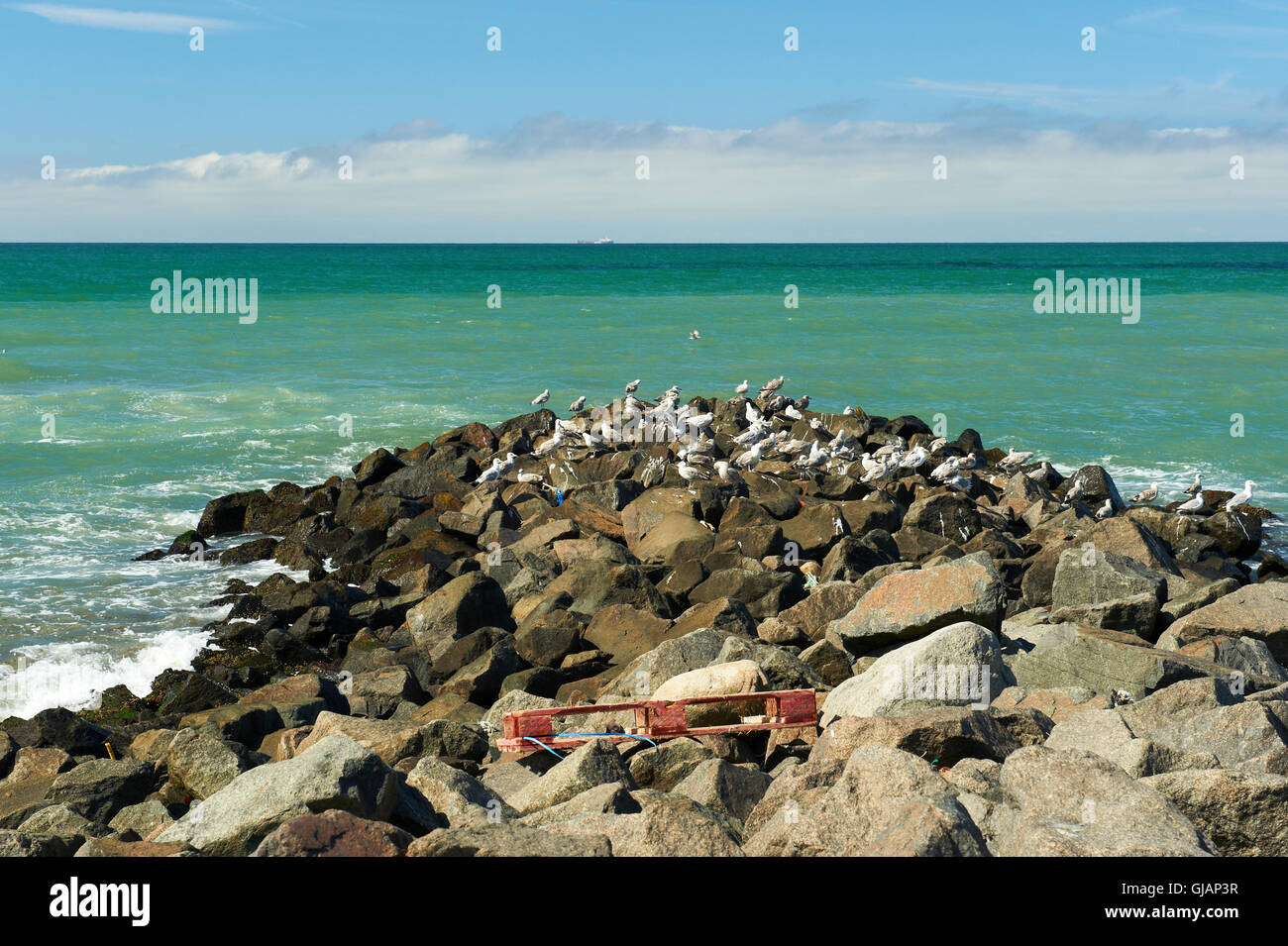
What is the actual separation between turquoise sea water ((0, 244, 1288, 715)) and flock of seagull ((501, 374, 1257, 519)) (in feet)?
10.9

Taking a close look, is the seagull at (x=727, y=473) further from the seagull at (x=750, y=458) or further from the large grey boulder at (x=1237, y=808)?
the large grey boulder at (x=1237, y=808)

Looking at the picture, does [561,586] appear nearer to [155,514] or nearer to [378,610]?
[378,610]

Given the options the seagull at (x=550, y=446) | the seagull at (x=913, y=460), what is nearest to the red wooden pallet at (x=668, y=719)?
the seagull at (x=913, y=460)

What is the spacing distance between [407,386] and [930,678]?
84.4ft

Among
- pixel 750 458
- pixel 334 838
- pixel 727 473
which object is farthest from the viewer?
pixel 750 458

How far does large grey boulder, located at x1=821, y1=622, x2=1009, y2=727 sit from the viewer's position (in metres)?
7.30

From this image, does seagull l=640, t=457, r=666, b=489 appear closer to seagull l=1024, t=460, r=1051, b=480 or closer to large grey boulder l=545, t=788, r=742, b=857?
seagull l=1024, t=460, r=1051, b=480

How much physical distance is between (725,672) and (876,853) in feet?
8.96

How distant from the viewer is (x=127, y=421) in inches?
992

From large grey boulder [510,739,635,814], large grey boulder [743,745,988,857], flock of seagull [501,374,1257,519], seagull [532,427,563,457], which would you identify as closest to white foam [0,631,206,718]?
flock of seagull [501,374,1257,519]

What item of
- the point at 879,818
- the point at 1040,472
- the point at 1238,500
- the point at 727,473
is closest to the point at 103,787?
the point at 879,818

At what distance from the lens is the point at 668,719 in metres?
7.24

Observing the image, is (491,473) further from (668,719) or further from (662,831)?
(662,831)

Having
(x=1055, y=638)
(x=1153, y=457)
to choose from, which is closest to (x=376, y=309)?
(x=1153, y=457)
